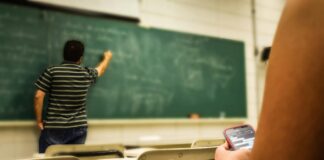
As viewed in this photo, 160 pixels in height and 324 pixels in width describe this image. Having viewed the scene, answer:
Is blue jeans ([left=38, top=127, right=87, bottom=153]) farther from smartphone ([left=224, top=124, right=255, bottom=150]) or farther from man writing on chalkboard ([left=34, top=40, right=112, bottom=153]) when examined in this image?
smartphone ([left=224, top=124, right=255, bottom=150])

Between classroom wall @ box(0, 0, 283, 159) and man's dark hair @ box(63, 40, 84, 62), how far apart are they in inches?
27.7

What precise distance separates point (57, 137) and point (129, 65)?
1148 mm

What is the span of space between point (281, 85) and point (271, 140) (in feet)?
0.33

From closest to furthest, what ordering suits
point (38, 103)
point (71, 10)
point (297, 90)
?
point (297, 90), point (38, 103), point (71, 10)

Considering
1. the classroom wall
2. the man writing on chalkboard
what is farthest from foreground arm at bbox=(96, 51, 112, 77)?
the classroom wall

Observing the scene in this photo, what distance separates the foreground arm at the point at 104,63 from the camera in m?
3.76

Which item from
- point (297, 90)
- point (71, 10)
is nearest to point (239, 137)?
point (297, 90)

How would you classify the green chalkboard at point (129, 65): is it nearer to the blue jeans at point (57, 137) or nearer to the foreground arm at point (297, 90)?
the blue jeans at point (57, 137)

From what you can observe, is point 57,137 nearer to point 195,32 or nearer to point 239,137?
point 195,32

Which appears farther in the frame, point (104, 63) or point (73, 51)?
point (104, 63)

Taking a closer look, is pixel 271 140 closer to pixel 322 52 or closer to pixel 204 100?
pixel 322 52

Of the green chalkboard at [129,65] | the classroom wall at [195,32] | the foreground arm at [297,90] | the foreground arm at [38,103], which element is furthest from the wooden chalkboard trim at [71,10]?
the foreground arm at [297,90]

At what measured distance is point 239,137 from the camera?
1214 millimetres

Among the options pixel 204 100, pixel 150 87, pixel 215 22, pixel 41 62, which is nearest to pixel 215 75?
pixel 204 100
